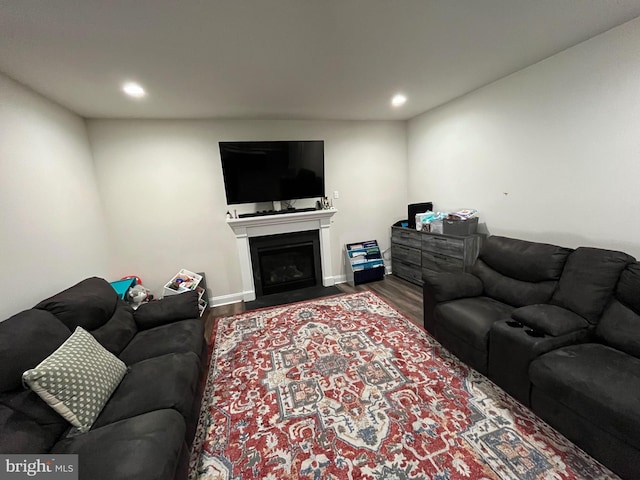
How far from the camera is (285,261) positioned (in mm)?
4121

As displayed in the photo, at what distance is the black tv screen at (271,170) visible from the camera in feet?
11.2

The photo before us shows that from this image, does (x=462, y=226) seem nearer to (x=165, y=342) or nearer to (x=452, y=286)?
(x=452, y=286)

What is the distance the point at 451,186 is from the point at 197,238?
3654 mm

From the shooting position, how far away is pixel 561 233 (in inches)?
98.9

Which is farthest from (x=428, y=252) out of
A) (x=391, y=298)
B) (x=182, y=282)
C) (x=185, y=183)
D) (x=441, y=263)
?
(x=185, y=183)

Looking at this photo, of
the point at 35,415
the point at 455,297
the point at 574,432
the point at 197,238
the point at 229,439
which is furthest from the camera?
the point at 197,238

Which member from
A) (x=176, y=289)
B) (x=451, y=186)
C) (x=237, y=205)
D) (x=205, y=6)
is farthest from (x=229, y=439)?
(x=451, y=186)

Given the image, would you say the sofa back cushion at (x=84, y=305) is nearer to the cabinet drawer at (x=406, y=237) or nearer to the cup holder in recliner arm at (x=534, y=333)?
the cup holder in recliner arm at (x=534, y=333)

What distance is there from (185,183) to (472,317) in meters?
3.61

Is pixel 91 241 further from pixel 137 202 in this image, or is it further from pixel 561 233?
pixel 561 233

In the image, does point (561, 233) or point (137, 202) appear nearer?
point (561, 233)

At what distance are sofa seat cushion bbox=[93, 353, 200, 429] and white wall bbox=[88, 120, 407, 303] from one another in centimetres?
205

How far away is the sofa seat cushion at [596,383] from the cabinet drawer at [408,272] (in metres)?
2.29

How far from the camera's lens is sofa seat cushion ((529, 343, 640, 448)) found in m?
1.22
